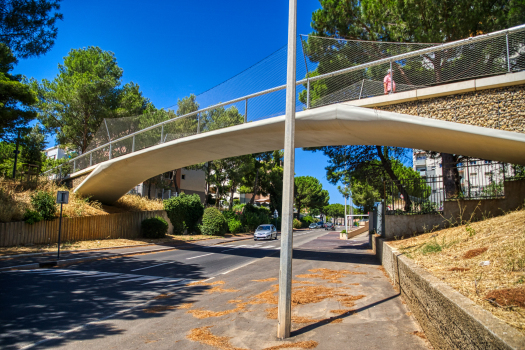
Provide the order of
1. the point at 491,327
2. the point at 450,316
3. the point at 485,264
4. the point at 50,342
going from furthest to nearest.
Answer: the point at 485,264 → the point at 50,342 → the point at 450,316 → the point at 491,327

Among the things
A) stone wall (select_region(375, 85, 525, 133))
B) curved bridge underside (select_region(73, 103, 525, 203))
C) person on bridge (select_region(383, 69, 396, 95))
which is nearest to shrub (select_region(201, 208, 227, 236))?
curved bridge underside (select_region(73, 103, 525, 203))

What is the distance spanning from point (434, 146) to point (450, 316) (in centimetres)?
981

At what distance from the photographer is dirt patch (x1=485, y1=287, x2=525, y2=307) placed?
367 cm

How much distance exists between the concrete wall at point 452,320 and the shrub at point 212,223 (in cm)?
2863

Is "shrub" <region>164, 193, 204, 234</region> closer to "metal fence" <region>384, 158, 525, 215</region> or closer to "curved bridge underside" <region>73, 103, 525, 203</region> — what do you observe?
"curved bridge underside" <region>73, 103, 525, 203</region>

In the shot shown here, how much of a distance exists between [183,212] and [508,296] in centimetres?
2947

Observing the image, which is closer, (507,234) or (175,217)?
(507,234)

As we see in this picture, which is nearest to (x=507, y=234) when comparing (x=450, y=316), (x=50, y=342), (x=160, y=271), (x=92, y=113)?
(x=450, y=316)

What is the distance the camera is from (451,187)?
14750 mm

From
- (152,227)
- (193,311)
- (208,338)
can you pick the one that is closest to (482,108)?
(193,311)

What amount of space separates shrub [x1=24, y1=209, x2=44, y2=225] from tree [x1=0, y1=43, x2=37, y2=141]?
4216mm

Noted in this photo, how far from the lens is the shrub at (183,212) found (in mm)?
30609

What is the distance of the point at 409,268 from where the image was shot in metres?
6.57

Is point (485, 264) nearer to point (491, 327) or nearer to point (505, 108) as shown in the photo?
point (491, 327)
